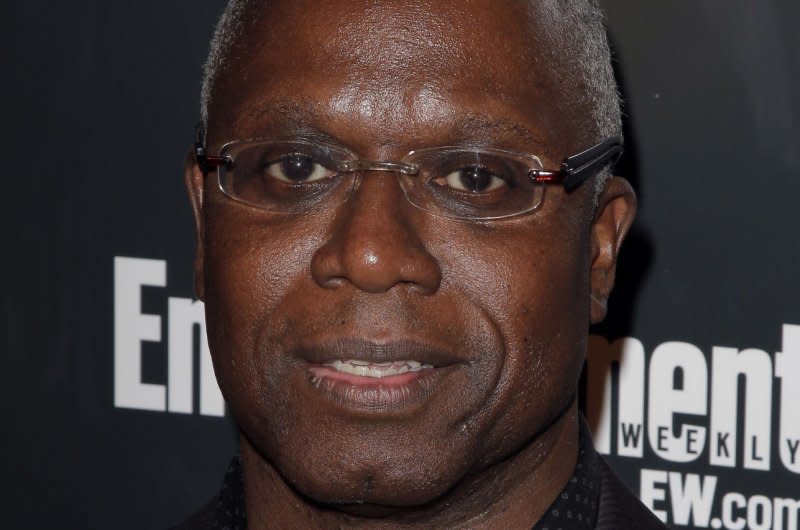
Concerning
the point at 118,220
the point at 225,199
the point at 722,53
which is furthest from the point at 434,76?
the point at 118,220

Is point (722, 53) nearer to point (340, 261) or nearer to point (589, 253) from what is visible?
point (589, 253)

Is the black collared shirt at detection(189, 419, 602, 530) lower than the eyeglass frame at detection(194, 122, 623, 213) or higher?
lower

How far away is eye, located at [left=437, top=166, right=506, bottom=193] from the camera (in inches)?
71.4

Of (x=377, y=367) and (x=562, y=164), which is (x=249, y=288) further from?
(x=562, y=164)

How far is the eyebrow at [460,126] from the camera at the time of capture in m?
1.80

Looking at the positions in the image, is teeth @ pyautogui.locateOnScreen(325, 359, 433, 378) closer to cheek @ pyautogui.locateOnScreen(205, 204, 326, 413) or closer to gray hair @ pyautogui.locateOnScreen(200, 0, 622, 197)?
cheek @ pyautogui.locateOnScreen(205, 204, 326, 413)

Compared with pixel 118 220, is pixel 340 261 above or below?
above

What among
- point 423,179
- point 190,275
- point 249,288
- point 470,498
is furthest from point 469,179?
point 190,275

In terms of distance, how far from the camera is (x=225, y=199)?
193cm

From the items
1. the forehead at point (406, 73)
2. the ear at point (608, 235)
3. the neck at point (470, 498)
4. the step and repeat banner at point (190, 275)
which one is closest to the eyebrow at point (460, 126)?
the forehead at point (406, 73)

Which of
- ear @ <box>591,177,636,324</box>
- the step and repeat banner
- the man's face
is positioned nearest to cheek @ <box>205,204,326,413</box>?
the man's face

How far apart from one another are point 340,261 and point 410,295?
0.09 meters

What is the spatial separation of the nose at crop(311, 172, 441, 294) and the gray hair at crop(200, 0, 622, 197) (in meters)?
0.31

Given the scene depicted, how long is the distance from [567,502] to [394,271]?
0.48 meters
